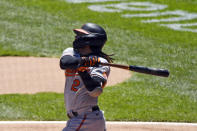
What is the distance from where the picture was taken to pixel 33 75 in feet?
34.0

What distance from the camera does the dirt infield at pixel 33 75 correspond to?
952 cm

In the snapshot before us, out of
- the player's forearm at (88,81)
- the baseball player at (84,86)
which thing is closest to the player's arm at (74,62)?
the player's forearm at (88,81)

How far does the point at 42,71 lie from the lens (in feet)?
34.9

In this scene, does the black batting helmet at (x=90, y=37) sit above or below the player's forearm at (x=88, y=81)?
above

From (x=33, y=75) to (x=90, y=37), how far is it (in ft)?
18.6

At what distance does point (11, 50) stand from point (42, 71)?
6.03 ft

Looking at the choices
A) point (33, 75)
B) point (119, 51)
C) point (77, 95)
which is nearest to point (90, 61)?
point (77, 95)

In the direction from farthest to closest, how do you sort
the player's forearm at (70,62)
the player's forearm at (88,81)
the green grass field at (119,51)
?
the green grass field at (119,51) → the player's forearm at (88,81) → the player's forearm at (70,62)

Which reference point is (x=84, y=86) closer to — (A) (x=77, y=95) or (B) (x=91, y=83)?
(A) (x=77, y=95)

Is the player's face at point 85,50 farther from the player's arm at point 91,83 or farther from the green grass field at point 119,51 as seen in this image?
the green grass field at point 119,51

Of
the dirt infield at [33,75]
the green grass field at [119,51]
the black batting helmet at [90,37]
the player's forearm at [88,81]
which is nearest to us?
the player's forearm at [88,81]

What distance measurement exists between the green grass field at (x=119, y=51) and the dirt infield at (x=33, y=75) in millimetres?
328

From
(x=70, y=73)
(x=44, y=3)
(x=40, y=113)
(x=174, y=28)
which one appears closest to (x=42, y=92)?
(x=40, y=113)

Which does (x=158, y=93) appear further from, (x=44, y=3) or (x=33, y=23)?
(x=44, y=3)
